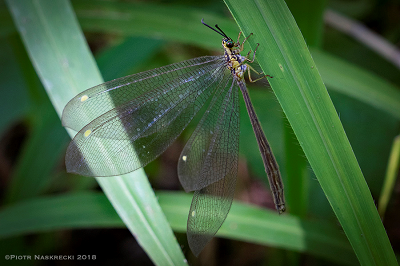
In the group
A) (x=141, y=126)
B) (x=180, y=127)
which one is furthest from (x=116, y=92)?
(x=180, y=127)

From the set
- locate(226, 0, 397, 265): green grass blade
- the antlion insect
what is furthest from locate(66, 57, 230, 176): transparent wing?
locate(226, 0, 397, 265): green grass blade

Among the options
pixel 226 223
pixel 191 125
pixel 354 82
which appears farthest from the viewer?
pixel 191 125

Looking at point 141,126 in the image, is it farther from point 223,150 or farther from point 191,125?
point 191,125

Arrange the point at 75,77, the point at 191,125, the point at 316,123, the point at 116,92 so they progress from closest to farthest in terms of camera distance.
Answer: the point at 316,123
the point at 116,92
the point at 75,77
the point at 191,125

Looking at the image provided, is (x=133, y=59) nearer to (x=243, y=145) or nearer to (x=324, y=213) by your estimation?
(x=243, y=145)

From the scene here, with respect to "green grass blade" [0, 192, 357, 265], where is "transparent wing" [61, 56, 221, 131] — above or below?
above

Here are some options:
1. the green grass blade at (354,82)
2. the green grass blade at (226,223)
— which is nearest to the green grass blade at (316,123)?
the green grass blade at (226,223)

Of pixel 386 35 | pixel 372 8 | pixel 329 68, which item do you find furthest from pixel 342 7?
pixel 329 68

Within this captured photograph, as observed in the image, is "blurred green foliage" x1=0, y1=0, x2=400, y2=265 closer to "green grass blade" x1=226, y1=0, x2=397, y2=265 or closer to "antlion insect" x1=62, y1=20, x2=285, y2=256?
"antlion insect" x1=62, y1=20, x2=285, y2=256
